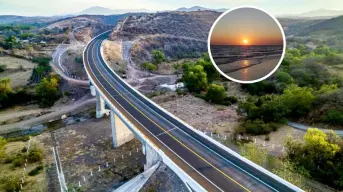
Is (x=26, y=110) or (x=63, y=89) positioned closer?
(x=26, y=110)

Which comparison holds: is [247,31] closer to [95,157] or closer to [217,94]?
[95,157]

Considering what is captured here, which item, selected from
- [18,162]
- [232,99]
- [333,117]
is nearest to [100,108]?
[18,162]

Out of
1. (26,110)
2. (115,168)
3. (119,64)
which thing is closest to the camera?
(115,168)

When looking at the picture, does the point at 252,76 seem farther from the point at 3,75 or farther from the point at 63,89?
the point at 3,75

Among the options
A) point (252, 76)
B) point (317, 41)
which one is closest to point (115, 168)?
point (252, 76)

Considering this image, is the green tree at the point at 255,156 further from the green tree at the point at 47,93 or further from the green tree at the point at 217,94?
the green tree at the point at 47,93

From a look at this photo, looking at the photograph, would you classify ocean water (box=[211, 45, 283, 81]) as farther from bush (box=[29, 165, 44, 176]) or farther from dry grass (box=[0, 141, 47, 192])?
bush (box=[29, 165, 44, 176])
